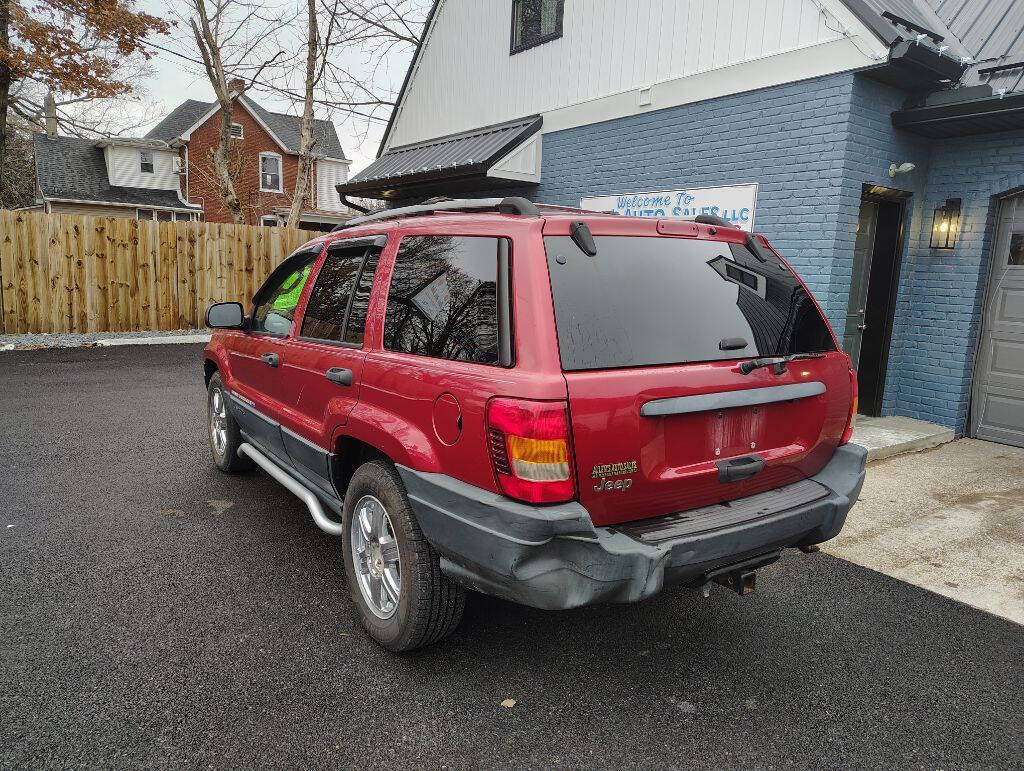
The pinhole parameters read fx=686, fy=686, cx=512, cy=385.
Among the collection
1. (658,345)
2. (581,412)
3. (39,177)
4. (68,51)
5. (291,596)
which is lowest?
(291,596)

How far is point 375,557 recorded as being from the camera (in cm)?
315

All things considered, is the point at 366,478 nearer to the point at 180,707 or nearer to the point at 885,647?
the point at 180,707

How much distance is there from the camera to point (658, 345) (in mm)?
2637

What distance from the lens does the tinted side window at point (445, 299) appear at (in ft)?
8.56

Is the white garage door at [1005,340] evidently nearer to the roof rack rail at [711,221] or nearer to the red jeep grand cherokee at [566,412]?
the red jeep grand cherokee at [566,412]

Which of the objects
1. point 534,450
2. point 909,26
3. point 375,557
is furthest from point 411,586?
point 909,26

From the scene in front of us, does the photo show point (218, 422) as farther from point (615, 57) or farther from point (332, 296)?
point (615, 57)

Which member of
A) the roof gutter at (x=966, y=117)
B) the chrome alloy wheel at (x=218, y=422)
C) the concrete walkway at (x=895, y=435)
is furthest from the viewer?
the concrete walkway at (x=895, y=435)

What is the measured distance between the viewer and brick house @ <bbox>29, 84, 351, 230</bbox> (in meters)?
30.2

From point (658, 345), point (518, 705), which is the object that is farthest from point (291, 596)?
point (658, 345)

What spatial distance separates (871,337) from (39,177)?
34050 millimetres

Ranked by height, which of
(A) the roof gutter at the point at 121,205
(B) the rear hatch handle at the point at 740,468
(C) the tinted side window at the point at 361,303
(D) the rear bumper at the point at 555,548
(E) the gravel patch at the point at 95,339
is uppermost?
(A) the roof gutter at the point at 121,205

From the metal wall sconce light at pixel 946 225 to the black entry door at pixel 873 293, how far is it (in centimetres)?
33

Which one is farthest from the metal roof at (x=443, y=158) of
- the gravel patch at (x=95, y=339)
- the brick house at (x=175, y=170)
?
the brick house at (x=175, y=170)
